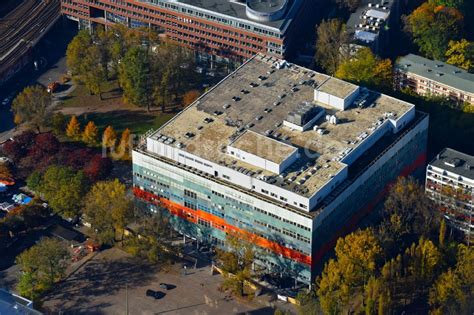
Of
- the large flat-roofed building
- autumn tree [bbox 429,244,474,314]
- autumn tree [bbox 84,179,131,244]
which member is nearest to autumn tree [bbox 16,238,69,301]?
autumn tree [bbox 84,179,131,244]

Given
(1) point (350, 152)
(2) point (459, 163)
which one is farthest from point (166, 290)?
(2) point (459, 163)

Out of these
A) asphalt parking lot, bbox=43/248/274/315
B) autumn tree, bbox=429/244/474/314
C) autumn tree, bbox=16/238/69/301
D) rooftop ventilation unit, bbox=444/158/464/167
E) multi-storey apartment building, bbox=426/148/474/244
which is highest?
rooftop ventilation unit, bbox=444/158/464/167

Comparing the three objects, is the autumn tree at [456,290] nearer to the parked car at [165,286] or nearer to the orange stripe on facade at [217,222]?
the orange stripe on facade at [217,222]

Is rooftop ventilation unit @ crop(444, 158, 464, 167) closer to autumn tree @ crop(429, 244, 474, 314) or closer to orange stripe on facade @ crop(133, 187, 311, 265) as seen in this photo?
autumn tree @ crop(429, 244, 474, 314)

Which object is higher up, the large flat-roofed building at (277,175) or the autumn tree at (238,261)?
the large flat-roofed building at (277,175)

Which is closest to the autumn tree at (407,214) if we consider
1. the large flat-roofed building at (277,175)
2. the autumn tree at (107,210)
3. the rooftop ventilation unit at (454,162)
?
the large flat-roofed building at (277,175)

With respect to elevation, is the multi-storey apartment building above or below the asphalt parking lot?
above
